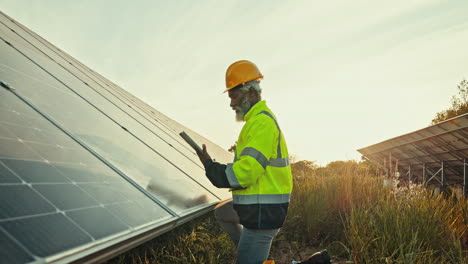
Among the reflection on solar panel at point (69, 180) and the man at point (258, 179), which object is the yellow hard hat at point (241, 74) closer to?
the man at point (258, 179)

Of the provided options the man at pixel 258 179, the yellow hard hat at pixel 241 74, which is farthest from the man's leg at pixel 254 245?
the yellow hard hat at pixel 241 74

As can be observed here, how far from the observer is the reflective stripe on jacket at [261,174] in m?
2.92

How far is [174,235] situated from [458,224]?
486cm

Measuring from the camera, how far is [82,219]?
212cm

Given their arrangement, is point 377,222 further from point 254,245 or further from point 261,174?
point 261,174

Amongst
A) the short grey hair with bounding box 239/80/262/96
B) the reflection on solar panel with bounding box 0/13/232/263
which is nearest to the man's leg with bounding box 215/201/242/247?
the reflection on solar panel with bounding box 0/13/232/263

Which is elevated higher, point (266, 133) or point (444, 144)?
point (444, 144)

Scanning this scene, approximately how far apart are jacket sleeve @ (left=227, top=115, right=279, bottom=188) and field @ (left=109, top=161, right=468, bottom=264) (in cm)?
161

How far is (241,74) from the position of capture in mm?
3455

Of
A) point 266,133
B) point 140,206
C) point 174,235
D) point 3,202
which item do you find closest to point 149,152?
point 174,235

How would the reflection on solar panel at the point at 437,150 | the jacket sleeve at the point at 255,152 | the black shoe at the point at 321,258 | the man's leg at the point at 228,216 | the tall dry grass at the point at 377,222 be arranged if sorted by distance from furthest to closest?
the reflection on solar panel at the point at 437,150, the tall dry grass at the point at 377,222, the man's leg at the point at 228,216, the black shoe at the point at 321,258, the jacket sleeve at the point at 255,152

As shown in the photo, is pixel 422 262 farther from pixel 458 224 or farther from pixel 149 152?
pixel 149 152

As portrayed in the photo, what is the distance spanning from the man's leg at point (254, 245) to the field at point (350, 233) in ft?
3.58

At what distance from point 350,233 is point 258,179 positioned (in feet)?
8.38
